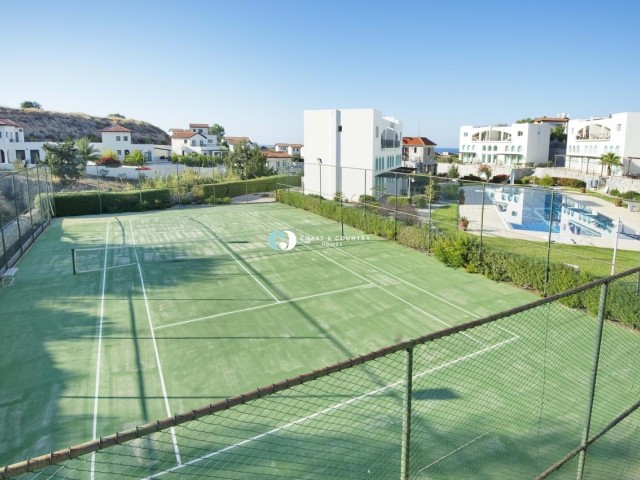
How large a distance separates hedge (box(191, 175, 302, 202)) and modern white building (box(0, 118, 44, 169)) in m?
31.3

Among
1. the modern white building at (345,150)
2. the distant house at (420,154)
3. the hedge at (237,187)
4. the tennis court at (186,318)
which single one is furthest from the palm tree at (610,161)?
the tennis court at (186,318)

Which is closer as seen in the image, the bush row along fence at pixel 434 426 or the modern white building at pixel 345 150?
the bush row along fence at pixel 434 426

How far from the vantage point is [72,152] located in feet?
137

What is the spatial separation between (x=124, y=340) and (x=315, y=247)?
1045 cm

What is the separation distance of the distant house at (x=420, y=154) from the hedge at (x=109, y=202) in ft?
163

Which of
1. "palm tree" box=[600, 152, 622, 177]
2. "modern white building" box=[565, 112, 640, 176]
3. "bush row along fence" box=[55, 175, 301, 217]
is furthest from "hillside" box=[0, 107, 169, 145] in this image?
"palm tree" box=[600, 152, 622, 177]

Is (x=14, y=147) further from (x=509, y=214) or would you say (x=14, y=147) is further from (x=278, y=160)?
(x=509, y=214)

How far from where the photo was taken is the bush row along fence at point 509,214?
18.3 m

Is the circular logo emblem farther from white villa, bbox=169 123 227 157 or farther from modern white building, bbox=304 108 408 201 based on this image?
white villa, bbox=169 123 227 157

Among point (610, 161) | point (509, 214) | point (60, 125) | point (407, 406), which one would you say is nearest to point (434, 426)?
point (407, 406)

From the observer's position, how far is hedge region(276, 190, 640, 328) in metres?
11.0

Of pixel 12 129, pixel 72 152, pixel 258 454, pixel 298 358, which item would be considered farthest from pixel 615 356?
pixel 12 129

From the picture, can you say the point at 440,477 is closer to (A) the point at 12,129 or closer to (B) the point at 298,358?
(B) the point at 298,358

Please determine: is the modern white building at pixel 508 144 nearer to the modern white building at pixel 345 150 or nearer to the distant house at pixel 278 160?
the distant house at pixel 278 160
